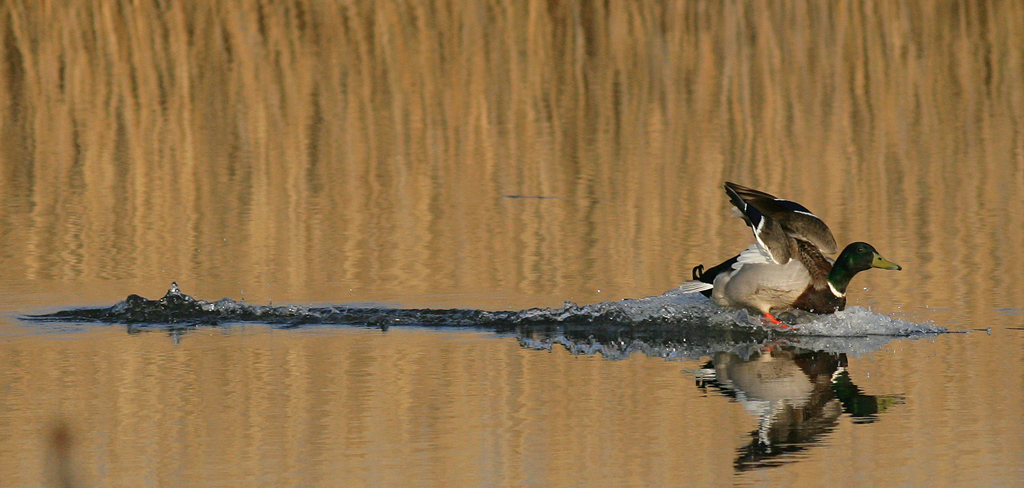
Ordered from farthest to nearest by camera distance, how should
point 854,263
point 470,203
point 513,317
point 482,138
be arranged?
point 482,138, point 470,203, point 854,263, point 513,317

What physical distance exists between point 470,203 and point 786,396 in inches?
215

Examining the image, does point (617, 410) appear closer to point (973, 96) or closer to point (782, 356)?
point (782, 356)

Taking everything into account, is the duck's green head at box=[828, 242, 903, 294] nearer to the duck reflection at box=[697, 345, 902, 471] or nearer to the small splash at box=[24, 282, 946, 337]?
the small splash at box=[24, 282, 946, 337]

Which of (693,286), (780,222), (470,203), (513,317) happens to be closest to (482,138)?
(470,203)

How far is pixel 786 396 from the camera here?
21.7ft

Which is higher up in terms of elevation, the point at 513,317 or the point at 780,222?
the point at 780,222

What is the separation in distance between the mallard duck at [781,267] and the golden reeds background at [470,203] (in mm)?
418

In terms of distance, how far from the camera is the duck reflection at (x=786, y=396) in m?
5.77

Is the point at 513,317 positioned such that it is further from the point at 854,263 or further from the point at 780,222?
the point at 854,263

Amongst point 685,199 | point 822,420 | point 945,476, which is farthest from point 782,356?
point 685,199

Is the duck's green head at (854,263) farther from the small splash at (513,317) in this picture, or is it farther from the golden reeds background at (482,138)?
the golden reeds background at (482,138)

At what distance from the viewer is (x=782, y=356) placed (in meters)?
7.60

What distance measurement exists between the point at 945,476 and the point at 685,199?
6.60m

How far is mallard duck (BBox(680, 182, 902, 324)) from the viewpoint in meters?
8.27
